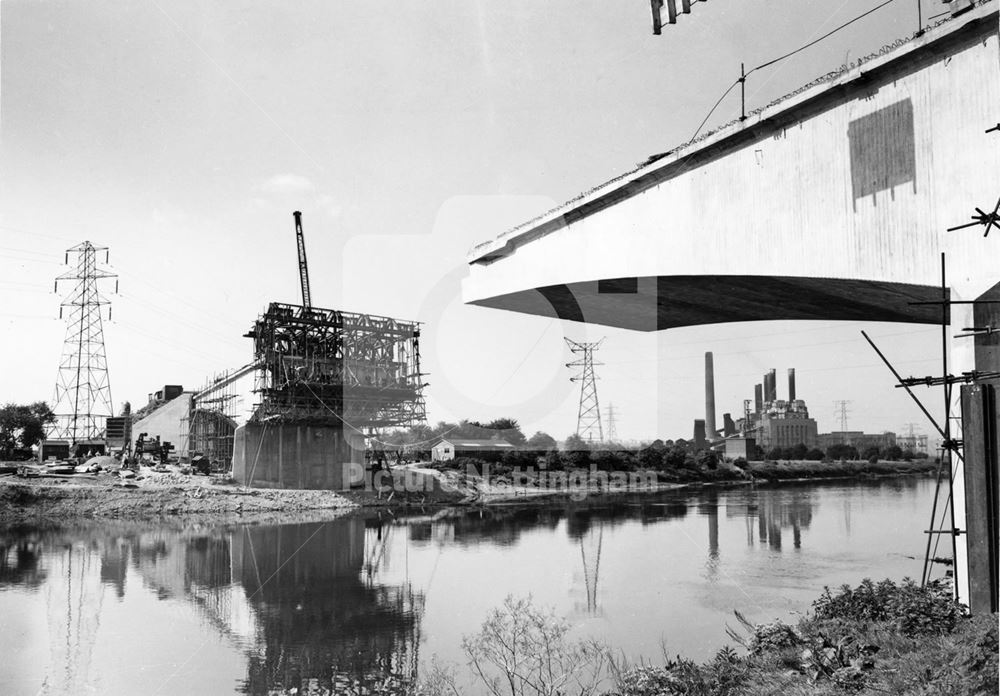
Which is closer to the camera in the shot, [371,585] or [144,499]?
[371,585]

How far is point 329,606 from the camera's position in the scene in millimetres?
19438

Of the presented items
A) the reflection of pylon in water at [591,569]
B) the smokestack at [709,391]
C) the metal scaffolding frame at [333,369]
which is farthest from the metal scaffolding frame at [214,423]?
the smokestack at [709,391]

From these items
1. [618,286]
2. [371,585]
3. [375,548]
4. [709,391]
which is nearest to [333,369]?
[375,548]

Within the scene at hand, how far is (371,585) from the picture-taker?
71.6 feet

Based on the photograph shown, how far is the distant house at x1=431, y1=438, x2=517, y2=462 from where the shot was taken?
58562mm

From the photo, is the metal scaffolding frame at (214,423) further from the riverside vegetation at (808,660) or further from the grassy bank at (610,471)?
the riverside vegetation at (808,660)

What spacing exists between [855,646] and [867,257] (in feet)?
15.2

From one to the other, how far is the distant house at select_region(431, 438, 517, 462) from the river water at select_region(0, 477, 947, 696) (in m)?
21.8

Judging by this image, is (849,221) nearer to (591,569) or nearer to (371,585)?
(591,569)

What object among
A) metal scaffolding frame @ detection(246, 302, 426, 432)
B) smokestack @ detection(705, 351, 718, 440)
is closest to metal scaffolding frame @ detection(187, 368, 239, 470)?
metal scaffolding frame @ detection(246, 302, 426, 432)

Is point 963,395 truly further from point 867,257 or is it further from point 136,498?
point 136,498

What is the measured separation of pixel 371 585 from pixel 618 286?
43.6 feet

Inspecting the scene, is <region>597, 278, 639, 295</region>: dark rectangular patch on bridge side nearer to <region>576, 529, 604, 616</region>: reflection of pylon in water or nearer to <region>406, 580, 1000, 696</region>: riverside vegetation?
<region>406, 580, 1000, 696</region>: riverside vegetation

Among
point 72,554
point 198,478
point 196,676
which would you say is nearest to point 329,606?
point 196,676
